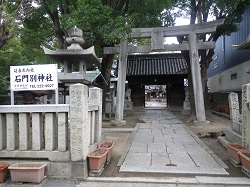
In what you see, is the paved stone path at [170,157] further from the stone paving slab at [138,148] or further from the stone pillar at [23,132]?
the stone pillar at [23,132]

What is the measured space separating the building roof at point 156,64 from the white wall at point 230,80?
142 inches

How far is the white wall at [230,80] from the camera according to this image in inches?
603

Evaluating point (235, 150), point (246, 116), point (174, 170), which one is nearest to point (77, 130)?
point (174, 170)

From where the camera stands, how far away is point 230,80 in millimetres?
18984

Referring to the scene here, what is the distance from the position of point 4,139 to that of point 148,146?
14.1 feet

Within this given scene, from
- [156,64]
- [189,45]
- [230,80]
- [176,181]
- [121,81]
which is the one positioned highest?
[156,64]

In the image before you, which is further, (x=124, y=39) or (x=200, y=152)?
(x=124, y=39)

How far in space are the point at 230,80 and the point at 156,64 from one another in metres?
7.87

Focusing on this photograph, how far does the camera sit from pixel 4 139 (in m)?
4.86

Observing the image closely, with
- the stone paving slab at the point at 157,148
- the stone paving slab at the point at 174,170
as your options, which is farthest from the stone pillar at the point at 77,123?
the stone paving slab at the point at 157,148

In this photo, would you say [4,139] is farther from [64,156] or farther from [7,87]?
[7,87]

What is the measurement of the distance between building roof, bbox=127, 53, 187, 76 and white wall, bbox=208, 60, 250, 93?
3.60 meters

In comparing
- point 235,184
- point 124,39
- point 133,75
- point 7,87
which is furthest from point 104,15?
point 133,75

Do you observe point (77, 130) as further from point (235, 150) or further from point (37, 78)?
point (235, 150)
